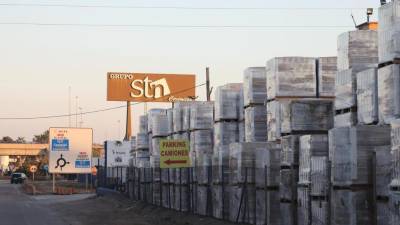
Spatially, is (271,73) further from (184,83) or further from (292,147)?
(184,83)

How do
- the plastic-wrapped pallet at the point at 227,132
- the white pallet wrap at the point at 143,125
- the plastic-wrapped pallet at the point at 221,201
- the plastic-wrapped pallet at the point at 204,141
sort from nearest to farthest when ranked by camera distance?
the plastic-wrapped pallet at the point at 221,201
the plastic-wrapped pallet at the point at 227,132
the plastic-wrapped pallet at the point at 204,141
the white pallet wrap at the point at 143,125

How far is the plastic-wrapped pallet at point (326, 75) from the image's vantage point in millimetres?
19375

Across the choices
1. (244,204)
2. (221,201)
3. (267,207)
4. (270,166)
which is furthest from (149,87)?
(267,207)

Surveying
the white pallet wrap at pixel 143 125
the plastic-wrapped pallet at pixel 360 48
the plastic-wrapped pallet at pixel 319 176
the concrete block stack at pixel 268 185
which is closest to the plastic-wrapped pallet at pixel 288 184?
the concrete block stack at pixel 268 185

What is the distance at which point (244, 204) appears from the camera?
20.8 meters

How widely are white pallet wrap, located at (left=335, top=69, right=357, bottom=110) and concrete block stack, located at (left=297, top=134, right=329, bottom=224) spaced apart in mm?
1005

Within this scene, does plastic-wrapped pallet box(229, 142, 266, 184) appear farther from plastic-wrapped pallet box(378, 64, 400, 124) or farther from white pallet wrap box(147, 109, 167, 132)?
white pallet wrap box(147, 109, 167, 132)

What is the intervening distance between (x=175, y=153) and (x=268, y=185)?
636 cm

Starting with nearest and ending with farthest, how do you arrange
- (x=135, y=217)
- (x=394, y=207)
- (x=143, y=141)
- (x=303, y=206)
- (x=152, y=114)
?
1. (x=394, y=207)
2. (x=303, y=206)
3. (x=135, y=217)
4. (x=152, y=114)
5. (x=143, y=141)

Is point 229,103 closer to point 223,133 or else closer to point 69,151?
point 223,133

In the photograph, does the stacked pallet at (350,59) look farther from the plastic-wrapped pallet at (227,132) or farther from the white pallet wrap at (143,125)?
the white pallet wrap at (143,125)

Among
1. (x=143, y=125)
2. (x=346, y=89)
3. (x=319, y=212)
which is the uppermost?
(x=143, y=125)

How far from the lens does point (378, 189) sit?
13.6 meters

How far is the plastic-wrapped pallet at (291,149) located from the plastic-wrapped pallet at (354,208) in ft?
11.0
